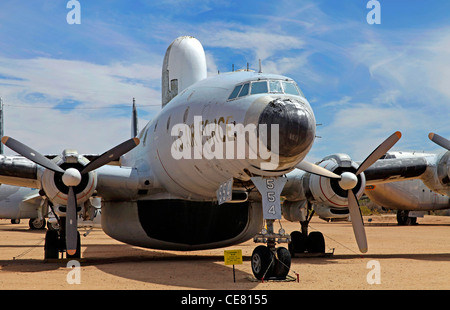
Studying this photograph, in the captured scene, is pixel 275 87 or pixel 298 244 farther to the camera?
pixel 298 244

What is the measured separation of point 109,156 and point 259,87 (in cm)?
498

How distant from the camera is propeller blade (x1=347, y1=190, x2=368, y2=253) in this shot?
1448 centimetres

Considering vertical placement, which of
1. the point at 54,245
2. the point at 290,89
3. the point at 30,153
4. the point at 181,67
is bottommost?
the point at 54,245

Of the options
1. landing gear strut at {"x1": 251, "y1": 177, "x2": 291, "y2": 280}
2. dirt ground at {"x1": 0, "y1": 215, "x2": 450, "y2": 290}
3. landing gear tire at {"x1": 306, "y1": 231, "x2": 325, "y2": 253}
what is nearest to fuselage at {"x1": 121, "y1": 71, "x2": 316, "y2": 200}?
landing gear strut at {"x1": 251, "y1": 177, "x2": 291, "y2": 280}

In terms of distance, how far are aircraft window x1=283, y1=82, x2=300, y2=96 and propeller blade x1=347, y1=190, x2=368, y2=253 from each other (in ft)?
16.0

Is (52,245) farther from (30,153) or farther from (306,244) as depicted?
(306,244)

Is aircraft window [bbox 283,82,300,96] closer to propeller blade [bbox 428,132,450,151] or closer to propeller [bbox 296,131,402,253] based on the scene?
propeller [bbox 296,131,402,253]

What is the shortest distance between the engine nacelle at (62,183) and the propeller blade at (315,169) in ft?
18.7

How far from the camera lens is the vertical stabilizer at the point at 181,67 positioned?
2075cm

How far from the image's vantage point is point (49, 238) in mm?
15938

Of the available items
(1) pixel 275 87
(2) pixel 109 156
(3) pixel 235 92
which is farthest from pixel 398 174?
(2) pixel 109 156

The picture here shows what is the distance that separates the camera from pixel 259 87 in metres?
11.6
